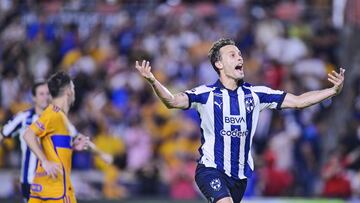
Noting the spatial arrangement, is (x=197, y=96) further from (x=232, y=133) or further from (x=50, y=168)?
(x=50, y=168)

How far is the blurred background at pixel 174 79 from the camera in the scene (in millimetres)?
16219

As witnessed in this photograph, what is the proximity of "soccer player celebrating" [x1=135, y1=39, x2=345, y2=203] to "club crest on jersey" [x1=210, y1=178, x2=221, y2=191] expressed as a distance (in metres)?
0.03

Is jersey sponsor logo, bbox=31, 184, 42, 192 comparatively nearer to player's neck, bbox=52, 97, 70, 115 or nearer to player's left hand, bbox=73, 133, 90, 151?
player's left hand, bbox=73, 133, 90, 151

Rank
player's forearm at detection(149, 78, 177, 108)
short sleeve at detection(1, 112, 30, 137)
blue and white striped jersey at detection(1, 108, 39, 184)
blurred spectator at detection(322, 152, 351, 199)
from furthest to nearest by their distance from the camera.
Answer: blurred spectator at detection(322, 152, 351, 199)
short sleeve at detection(1, 112, 30, 137)
blue and white striped jersey at detection(1, 108, 39, 184)
player's forearm at detection(149, 78, 177, 108)

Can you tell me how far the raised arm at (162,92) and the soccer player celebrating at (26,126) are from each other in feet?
8.15

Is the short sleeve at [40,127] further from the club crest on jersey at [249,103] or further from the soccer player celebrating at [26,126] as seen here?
the club crest on jersey at [249,103]

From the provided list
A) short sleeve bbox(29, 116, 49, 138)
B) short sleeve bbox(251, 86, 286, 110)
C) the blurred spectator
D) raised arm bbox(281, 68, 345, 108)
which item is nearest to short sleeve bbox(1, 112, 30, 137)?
short sleeve bbox(29, 116, 49, 138)

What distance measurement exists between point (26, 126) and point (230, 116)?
2958 mm

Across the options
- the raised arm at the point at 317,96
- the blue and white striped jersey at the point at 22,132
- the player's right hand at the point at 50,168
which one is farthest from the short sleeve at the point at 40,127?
the raised arm at the point at 317,96

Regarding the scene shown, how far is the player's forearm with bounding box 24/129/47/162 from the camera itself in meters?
9.81

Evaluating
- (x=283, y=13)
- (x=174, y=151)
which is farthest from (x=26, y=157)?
(x=283, y=13)

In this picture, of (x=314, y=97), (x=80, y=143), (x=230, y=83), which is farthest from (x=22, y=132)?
(x=314, y=97)

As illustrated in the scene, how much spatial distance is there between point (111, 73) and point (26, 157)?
664 centimetres

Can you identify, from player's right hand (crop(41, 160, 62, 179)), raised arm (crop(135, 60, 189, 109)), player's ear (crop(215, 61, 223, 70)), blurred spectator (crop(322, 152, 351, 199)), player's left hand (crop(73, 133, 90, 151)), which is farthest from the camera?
blurred spectator (crop(322, 152, 351, 199))
